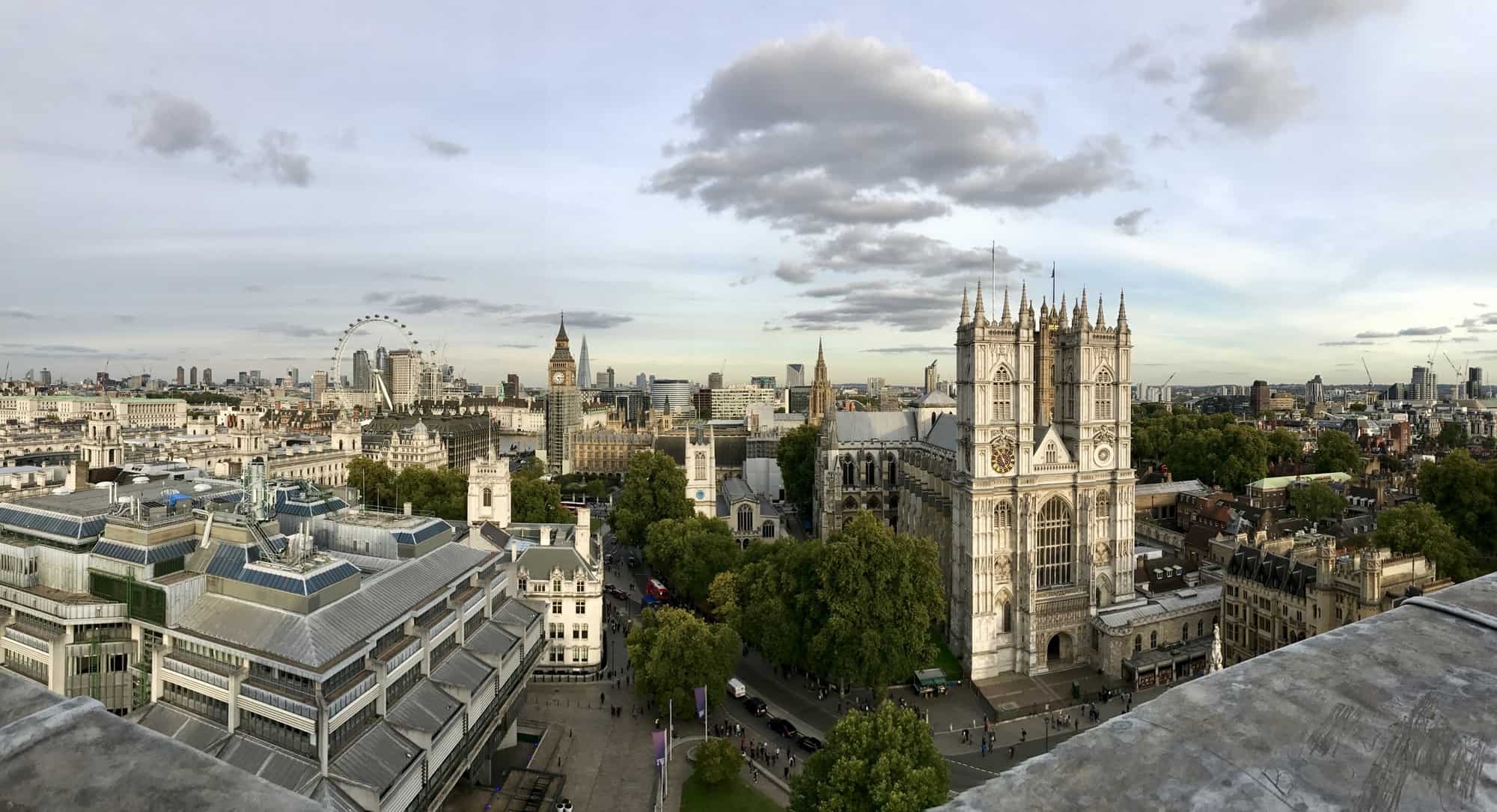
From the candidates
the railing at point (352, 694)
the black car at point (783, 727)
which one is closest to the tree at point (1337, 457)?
the black car at point (783, 727)

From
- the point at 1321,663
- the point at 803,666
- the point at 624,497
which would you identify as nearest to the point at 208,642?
the point at 803,666

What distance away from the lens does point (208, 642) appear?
24141 mm

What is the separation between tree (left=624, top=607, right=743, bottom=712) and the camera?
32.8m

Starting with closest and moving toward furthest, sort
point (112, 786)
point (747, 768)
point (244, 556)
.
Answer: point (112, 786), point (244, 556), point (747, 768)

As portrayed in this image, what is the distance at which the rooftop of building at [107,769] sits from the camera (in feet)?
8.79

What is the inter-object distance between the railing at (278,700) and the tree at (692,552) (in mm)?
23408

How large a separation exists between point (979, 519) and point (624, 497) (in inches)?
1138

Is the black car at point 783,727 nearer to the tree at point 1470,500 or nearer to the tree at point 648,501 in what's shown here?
the tree at point 648,501

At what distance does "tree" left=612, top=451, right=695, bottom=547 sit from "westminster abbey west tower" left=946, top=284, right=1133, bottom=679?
2253 centimetres

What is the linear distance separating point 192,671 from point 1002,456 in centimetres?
3505

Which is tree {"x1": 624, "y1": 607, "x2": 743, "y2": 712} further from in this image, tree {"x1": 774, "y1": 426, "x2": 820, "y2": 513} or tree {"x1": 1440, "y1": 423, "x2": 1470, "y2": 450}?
tree {"x1": 1440, "y1": 423, "x2": 1470, "y2": 450}

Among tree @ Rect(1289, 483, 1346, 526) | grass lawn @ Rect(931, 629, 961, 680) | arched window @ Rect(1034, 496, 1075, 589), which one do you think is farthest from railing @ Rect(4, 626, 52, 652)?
tree @ Rect(1289, 483, 1346, 526)

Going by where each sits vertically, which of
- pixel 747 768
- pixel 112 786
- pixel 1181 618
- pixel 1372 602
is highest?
pixel 112 786

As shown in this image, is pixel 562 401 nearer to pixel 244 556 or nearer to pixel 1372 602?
pixel 244 556
